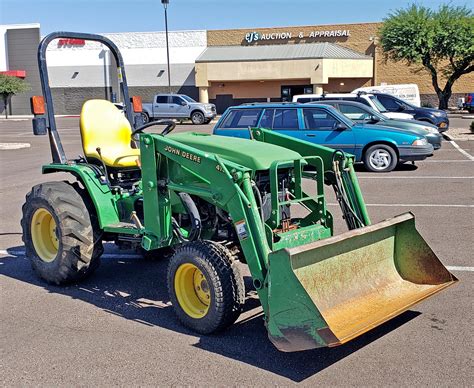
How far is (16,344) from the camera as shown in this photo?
477 cm

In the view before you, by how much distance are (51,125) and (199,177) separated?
6.89 feet

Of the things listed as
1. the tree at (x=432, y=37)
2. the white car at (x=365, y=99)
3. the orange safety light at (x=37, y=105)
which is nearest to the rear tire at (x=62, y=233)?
the orange safety light at (x=37, y=105)

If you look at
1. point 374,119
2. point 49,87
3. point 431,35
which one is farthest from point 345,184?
point 431,35

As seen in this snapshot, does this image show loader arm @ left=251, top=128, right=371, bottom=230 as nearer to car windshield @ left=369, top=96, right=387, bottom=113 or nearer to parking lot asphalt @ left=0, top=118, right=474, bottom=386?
parking lot asphalt @ left=0, top=118, right=474, bottom=386

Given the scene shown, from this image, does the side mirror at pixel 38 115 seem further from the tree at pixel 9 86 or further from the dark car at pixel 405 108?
the tree at pixel 9 86

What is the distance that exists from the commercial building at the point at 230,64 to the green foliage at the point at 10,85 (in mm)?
4316

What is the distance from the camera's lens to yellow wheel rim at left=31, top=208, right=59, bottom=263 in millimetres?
6242

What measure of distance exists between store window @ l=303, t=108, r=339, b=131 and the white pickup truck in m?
22.4

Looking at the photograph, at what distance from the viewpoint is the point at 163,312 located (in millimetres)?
5340

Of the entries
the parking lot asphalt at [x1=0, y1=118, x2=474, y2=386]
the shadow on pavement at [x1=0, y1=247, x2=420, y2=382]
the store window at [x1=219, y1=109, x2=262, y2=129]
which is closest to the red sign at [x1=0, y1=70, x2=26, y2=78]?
the store window at [x1=219, y1=109, x2=262, y2=129]

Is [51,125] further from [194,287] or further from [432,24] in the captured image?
[432,24]

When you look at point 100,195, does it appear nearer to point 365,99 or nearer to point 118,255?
point 118,255

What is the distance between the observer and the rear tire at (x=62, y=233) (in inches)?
225

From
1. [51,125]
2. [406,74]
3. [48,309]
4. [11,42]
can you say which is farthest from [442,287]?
[11,42]
